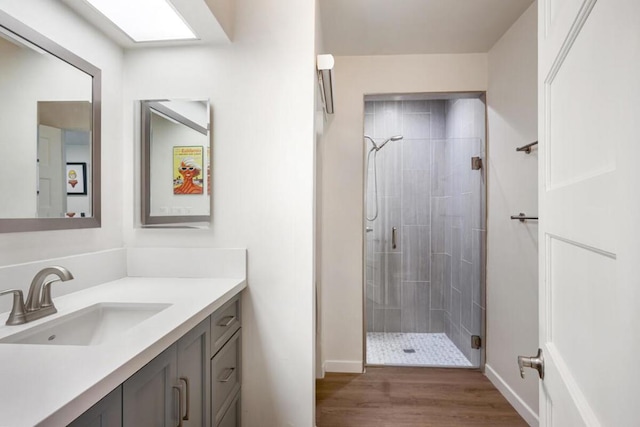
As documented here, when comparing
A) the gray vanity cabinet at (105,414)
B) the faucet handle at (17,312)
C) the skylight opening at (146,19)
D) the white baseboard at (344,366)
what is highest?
the skylight opening at (146,19)

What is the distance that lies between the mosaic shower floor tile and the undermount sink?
86.0 inches

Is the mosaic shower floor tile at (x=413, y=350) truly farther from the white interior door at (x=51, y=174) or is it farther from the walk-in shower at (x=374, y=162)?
the white interior door at (x=51, y=174)

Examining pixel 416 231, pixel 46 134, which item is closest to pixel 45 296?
pixel 46 134

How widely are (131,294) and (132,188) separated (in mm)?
625

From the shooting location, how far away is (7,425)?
0.53 meters

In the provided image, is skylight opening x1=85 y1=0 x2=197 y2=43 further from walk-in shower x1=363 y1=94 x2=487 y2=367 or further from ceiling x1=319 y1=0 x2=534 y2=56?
walk-in shower x1=363 y1=94 x2=487 y2=367

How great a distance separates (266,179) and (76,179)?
805 mm

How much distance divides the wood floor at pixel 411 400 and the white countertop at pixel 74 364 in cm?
142

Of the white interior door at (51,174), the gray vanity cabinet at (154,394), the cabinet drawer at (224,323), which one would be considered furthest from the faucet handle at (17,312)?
the cabinet drawer at (224,323)

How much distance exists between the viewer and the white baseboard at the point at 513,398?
6.72ft

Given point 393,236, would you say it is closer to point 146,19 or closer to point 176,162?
point 176,162

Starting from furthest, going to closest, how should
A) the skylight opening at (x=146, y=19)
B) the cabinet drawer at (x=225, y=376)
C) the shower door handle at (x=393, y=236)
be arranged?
1. the shower door handle at (x=393, y=236)
2. the skylight opening at (x=146, y=19)
3. the cabinet drawer at (x=225, y=376)

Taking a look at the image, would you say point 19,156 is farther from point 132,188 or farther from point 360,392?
point 360,392

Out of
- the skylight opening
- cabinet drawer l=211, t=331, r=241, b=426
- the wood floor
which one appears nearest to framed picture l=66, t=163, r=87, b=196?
the skylight opening
